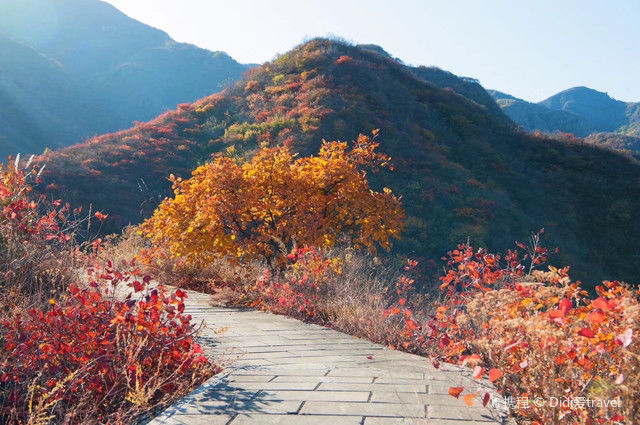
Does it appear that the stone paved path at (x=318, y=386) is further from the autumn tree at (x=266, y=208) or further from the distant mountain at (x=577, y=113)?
the distant mountain at (x=577, y=113)

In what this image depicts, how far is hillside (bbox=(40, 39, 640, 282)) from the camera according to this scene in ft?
53.4

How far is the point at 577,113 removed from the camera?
83062 mm

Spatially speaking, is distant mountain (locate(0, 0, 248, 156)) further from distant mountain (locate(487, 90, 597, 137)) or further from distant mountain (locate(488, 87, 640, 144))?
distant mountain (locate(488, 87, 640, 144))

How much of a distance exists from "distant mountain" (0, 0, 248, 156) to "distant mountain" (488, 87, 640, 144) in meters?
41.9

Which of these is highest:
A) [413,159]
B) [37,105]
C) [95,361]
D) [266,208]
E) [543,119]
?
[543,119]

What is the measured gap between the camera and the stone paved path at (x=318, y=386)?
92.9 inches

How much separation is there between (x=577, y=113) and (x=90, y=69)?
78890mm

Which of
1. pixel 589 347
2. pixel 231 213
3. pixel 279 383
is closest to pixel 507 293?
pixel 589 347

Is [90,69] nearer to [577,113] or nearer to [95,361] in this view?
[95,361]

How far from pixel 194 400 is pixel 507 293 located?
202 cm

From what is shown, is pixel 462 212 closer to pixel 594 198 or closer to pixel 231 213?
pixel 594 198

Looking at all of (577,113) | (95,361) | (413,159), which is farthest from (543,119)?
(95,361)

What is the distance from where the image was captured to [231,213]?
20.5 ft

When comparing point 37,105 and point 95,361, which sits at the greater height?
point 37,105
